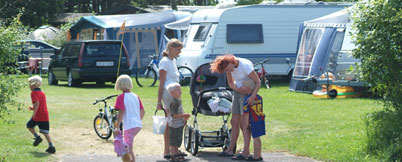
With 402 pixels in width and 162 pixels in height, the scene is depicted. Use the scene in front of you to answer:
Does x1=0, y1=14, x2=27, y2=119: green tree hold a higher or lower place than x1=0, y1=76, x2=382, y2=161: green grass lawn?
higher

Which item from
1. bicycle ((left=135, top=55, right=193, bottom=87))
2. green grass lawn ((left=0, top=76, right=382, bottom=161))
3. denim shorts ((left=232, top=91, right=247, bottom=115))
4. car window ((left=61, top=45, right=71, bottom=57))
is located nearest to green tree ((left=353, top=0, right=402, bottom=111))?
green grass lawn ((left=0, top=76, right=382, bottom=161))

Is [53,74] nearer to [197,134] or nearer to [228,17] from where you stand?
[228,17]

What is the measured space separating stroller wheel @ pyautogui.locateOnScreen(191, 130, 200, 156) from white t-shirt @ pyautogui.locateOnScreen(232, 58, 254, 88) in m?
0.93

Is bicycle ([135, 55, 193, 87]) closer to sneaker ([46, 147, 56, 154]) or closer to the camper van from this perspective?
the camper van

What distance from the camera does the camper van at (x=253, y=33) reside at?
22.7 meters

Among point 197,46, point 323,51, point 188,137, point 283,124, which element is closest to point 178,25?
point 197,46

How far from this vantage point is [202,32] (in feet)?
75.5

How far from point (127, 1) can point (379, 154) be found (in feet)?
183

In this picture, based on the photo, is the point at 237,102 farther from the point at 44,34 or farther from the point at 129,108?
the point at 44,34

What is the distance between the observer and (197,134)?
9.42 metres

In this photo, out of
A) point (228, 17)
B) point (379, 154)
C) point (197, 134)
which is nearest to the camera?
point (379, 154)

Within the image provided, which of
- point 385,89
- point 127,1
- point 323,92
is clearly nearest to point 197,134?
point 385,89

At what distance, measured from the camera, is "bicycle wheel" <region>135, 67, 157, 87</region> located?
74.1ft

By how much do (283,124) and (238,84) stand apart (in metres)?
3.46
